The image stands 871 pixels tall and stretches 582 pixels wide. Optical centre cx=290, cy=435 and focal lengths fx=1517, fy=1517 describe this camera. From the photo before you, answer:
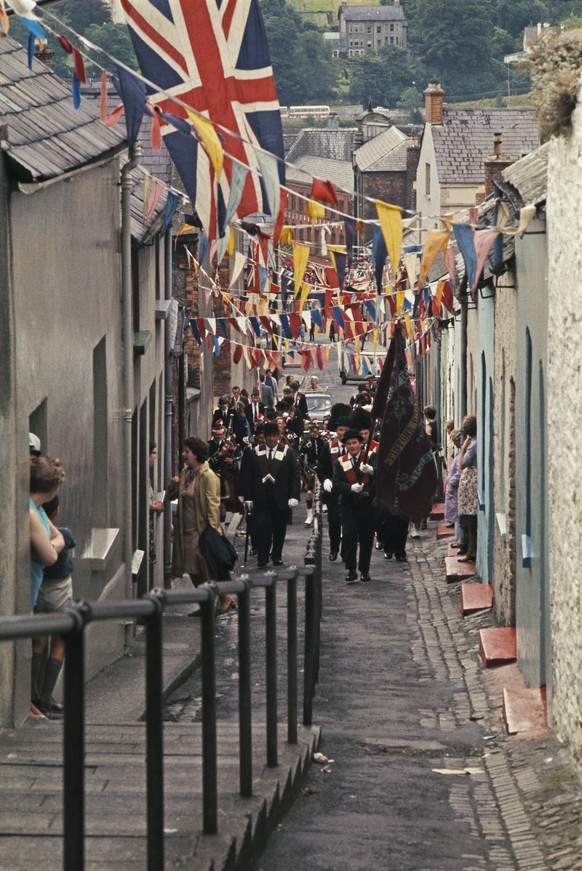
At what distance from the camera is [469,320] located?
2056cm

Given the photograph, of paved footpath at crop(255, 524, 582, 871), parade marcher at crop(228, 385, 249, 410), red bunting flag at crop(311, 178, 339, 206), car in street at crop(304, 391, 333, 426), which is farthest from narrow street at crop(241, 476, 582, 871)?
car in street at crop(304, 391, 333, 426)

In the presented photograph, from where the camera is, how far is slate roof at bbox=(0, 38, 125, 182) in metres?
7.74

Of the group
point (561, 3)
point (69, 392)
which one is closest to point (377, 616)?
point (69, 392)

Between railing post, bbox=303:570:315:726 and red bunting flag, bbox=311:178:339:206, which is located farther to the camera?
railing post, bbox=303:570:315:726

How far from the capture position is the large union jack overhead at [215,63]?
920 cm

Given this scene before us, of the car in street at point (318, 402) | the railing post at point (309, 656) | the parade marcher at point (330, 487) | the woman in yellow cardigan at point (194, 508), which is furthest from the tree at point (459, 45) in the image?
the railing post at point (309, 656)

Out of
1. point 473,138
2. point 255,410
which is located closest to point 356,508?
point 255,410

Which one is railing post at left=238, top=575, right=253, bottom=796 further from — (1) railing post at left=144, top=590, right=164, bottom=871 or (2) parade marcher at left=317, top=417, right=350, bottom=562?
(2) parade marcher at left=317, top=417, right=350, bottom=562

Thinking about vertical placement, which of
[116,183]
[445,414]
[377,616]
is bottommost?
[377,616]

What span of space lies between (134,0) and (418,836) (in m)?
5.14

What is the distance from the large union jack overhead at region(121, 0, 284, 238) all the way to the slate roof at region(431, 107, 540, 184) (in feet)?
129

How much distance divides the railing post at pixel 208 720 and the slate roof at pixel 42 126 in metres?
3.00

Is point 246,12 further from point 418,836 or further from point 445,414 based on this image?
point 445,414

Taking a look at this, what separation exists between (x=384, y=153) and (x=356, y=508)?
69.6 meters
